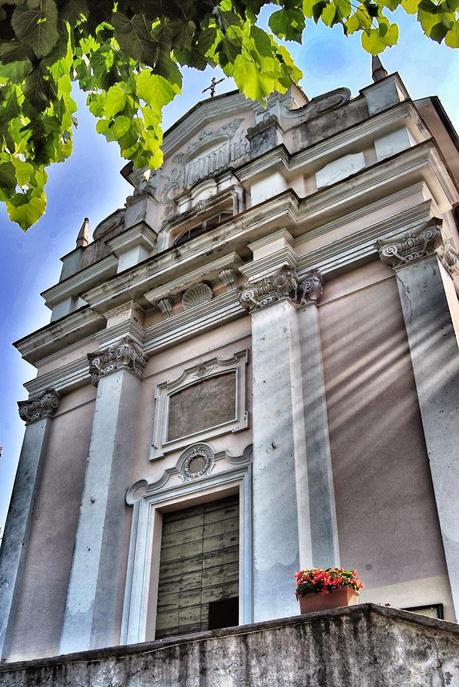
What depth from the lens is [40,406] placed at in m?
12.9

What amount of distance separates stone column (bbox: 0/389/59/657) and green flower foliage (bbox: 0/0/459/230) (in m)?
7.78

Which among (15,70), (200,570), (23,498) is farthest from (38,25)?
(23,498)

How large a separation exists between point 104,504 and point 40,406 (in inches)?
140

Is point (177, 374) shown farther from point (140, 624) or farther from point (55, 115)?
point (55, 115)

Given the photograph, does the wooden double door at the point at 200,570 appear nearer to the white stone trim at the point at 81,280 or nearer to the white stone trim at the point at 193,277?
the white stone trim at the point at 193,277

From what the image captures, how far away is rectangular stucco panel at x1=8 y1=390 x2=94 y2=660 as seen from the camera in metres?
10.4

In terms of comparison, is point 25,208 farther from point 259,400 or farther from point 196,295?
point 196,295

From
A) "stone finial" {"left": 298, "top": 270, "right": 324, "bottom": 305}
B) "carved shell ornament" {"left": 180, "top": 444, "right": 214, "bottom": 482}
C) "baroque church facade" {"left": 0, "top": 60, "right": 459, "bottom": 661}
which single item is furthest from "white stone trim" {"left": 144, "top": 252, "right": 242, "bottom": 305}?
Result: "carved shell ornament" {"left": 180, "top": 444, "right": 214, "bottom": 482}

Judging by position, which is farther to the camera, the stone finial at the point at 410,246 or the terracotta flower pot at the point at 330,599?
the stone finial at the point at 410,246

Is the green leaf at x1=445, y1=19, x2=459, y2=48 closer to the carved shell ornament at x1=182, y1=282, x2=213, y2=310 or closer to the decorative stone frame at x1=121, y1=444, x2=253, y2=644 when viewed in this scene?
the decorative stone frame at x1=121, y1=444, x2=253, y2=644

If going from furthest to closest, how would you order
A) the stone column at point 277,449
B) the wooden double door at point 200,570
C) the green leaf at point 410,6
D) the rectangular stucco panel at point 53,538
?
1. the rectangular stucco panel at point 53,538
2. the wooden double door at point 200,570
3. the stone column at point 277,449
4. the green leaf at point 410,6

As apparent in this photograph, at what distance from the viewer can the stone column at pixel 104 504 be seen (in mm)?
9305

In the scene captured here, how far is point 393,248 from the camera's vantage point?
375 inches

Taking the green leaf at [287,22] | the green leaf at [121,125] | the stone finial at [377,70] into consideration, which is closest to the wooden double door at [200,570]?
the green leaf at [121,125]
